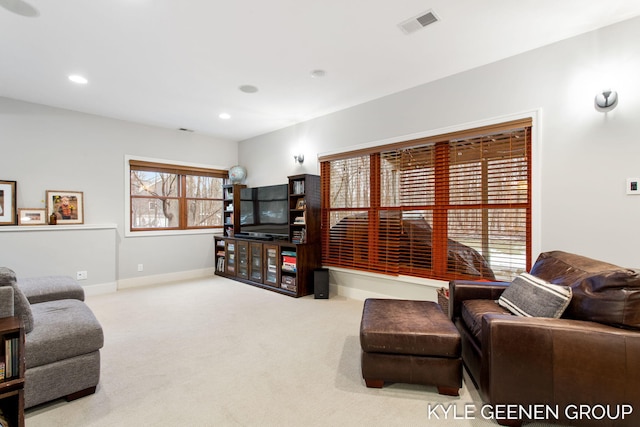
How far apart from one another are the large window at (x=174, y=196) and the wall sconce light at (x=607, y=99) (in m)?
5.55

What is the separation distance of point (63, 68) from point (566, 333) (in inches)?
185

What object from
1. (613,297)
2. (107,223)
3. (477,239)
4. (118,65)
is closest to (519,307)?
(613,297)

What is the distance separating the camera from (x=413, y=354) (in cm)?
201

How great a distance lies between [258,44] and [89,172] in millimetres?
3538

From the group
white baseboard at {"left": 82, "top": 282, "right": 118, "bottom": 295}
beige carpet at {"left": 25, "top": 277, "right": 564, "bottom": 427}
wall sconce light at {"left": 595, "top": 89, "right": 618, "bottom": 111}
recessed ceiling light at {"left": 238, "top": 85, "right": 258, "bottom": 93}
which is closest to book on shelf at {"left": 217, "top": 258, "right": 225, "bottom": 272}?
white baseboard at {"left": 82, "top": 282, "right": 118, "bottom": 295}

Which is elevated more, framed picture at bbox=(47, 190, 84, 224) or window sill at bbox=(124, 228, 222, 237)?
framed picture at bbox=(47, 190, 84, 224)

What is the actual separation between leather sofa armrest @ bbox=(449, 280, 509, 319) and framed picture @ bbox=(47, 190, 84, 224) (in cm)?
502

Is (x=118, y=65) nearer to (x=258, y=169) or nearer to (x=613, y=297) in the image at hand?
(x=258, y=169)

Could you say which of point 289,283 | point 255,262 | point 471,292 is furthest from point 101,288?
point 471,292

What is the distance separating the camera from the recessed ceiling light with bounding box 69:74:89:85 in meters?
3.38

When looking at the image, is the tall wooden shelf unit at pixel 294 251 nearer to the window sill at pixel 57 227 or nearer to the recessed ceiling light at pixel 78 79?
the window sill at pixel 57 227

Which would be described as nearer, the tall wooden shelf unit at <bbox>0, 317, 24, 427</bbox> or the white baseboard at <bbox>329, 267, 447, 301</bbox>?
the tall wooden shelf unit at <bbox>0, 317, 24, 427</bbox>

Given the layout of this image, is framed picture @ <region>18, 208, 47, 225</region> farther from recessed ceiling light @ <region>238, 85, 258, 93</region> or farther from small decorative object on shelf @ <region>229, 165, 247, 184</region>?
recessed ceiling light @ <region>238, 85, 258, 93</region>

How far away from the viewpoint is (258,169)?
5.84 m
